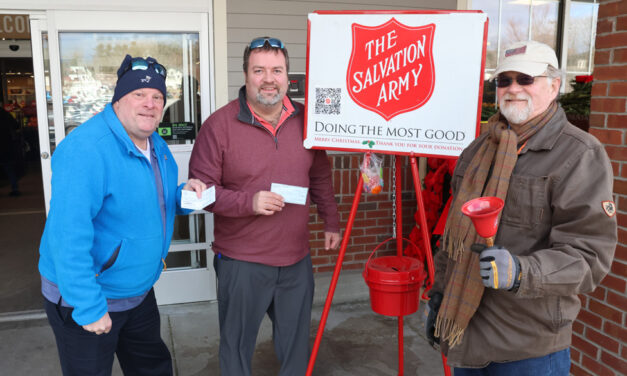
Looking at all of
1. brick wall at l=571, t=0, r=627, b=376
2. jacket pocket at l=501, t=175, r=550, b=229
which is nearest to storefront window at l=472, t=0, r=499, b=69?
brick wall at l=571, t=0, r=627, b=376

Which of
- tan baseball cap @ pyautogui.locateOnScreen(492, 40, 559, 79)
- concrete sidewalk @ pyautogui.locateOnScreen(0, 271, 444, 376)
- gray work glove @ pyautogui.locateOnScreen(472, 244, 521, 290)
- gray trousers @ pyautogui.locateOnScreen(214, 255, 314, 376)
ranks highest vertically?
tan baseball cap @ pyautogui.locateOnScreen(492, 40, 559, 79)

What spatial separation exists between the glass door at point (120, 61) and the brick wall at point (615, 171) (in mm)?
2803

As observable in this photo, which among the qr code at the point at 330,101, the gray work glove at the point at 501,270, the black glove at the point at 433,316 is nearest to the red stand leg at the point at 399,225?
the qr code at the point at 330,101

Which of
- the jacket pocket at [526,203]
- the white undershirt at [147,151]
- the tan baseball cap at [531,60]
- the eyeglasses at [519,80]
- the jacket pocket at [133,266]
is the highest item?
the tan baseball cap at [531,60]

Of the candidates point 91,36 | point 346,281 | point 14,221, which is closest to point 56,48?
point 91,36

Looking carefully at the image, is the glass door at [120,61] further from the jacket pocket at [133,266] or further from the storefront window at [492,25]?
the storefront window at [492,25]

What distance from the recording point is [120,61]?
395 cm

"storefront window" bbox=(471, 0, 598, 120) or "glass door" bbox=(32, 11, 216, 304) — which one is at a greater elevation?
"storefront window" bbox=(471, 0, 598, 120)

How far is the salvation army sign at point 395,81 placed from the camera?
8.34 ft

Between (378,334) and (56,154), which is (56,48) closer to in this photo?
(56,154)

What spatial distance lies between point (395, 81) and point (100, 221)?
1628 millimetres

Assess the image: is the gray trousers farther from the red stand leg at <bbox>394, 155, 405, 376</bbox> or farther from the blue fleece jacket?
the red stand leg at <bbox>394, 155, 405, 376</bbox>

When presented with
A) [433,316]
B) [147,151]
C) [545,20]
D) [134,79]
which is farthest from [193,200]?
[545,20]

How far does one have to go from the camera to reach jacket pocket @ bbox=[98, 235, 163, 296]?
2.04 m
